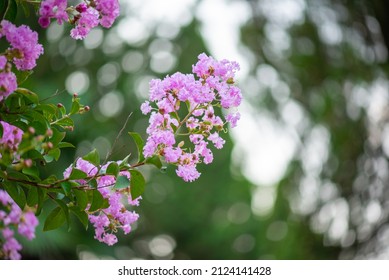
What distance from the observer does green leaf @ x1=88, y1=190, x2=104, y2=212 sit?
1022mm

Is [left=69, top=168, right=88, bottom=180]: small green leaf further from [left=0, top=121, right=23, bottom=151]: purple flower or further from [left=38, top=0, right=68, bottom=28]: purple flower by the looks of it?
[left=38, top=0, right=68, bottom=28]: purple flower

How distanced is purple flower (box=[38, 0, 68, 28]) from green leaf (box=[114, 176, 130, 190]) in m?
0.29

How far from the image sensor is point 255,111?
4.85 meters

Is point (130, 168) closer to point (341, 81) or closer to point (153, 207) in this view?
point (341, 81)

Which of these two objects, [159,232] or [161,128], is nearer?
[161,128]

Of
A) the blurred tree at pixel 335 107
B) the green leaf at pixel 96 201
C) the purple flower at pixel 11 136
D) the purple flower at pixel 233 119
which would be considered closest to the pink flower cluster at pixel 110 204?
the green leaf at pixel 96 201

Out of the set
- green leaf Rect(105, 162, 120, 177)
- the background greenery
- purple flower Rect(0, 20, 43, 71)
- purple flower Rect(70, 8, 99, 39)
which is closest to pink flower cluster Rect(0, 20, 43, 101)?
purple flower Rect(0, 20, 43, 71)

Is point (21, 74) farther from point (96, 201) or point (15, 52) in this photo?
point (96, 201)

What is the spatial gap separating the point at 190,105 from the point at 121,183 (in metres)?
0.19

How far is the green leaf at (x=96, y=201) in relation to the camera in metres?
1.02

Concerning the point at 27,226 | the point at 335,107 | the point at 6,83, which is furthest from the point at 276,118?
the point at 6,83

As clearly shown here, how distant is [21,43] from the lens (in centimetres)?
91

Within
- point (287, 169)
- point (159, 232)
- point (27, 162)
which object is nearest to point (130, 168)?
point (27, 162)

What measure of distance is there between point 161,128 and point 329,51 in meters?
3.55
